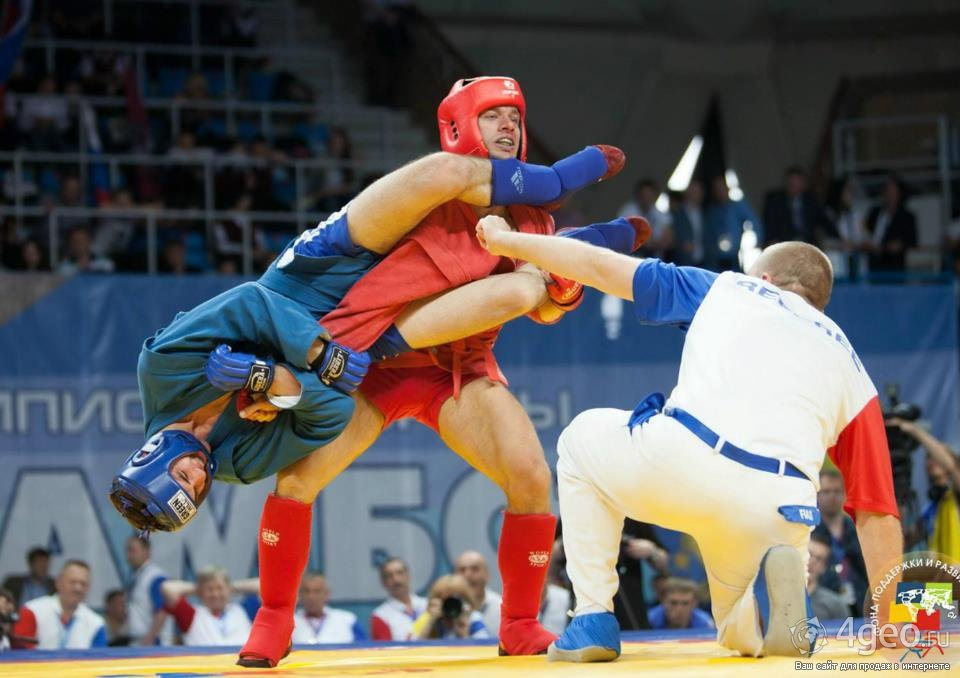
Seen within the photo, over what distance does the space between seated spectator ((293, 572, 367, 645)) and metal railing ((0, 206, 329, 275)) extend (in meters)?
2.59

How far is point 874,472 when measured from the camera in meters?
3.12

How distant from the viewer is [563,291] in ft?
12.5

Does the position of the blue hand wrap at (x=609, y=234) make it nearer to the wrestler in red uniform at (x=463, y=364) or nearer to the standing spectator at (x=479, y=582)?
the wrestler in red uniform at (x=463, y=364)

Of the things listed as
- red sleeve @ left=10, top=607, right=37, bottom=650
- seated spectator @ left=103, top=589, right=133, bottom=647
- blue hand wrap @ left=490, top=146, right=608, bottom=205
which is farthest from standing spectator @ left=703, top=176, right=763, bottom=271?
blue hand wrap @ left=490, top=146, right=608, bottom=205

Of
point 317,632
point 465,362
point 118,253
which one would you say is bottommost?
point 317,632

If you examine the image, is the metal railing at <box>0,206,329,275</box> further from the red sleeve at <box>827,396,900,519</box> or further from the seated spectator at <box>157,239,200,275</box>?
the red sleeve at <box>827,396,900,519</box>

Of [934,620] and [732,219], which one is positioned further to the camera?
[732,219]

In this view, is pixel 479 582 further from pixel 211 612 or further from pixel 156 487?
pixel 156 487

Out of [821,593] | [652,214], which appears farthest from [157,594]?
[652,214]

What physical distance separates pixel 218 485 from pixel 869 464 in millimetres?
4725

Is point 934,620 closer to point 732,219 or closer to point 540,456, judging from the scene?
point 540,456

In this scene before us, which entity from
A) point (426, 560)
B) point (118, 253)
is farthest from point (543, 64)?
point (426, 560)

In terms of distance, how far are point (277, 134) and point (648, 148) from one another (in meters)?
3.94

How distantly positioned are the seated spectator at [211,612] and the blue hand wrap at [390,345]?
3119 mm
